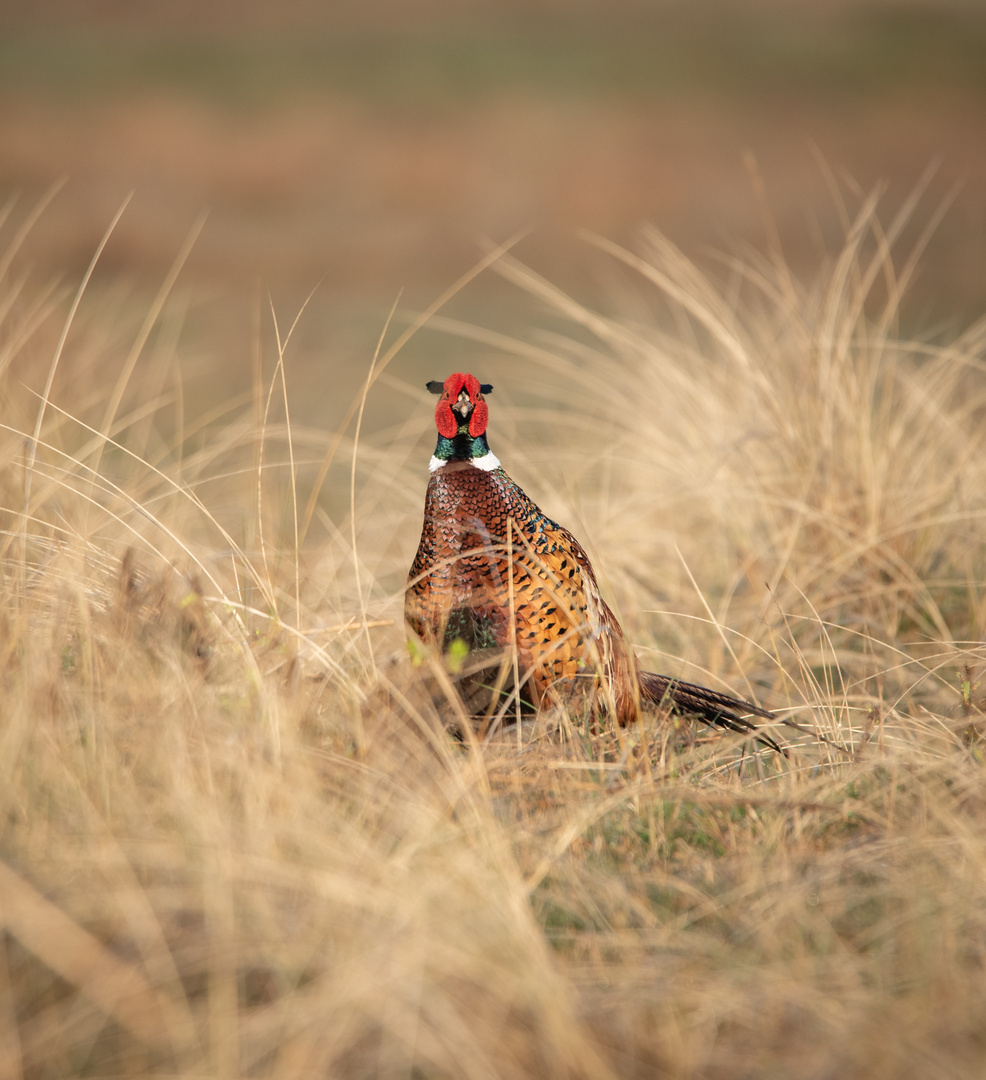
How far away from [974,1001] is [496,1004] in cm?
59

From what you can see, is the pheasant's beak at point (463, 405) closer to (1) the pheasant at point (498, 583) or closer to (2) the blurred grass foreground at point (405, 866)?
(1) the pheasant at point (498, 583)

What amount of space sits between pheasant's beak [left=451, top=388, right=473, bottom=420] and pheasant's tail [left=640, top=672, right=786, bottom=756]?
72 centimetres

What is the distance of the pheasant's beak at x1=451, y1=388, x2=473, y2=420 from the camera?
2.14 metres

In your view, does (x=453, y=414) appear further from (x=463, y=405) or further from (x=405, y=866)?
(x=405, y=866)

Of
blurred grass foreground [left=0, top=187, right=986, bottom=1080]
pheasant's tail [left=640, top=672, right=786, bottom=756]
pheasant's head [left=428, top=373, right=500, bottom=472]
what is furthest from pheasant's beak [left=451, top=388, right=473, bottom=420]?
pheasant's tail [left=640, top=672, right=786, bottom=756]

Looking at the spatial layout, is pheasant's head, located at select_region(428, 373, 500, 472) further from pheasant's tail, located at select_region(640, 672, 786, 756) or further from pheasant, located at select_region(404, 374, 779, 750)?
pheasant's tail, located at select_region(640, 672, 786, 756)

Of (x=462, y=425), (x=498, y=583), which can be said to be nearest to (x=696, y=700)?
(x=498, y=583)

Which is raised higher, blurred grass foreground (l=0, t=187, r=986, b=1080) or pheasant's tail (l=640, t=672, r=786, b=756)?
pheasant's tail (l=640, t=672, r=786, b=756)

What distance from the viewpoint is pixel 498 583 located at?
208cm

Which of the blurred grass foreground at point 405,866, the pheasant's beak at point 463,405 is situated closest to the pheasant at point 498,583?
the pheasant's beak at point 463,405

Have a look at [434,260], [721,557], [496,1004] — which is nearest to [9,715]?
[496,1004]

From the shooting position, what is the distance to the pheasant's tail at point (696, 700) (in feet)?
7.49

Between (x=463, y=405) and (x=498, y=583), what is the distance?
Result: 375mm

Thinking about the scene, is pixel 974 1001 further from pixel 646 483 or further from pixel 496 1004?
pixel 646 483
